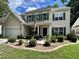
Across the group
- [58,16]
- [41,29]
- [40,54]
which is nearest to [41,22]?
[41,29]

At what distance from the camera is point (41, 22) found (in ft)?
113

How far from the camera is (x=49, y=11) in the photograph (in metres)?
33.5

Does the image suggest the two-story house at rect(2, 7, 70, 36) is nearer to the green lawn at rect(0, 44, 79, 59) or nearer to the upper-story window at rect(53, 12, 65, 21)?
the upper-story window at rect(53, 12, 65, 21)

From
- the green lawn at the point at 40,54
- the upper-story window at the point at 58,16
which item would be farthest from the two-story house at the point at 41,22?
the green lawn at the point at 40,54

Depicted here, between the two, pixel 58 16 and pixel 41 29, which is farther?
pixel 41 29

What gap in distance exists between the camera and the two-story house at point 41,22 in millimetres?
31953

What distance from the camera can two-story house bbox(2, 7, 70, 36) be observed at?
105ft

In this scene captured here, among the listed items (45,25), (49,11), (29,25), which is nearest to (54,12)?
→ (49,11)

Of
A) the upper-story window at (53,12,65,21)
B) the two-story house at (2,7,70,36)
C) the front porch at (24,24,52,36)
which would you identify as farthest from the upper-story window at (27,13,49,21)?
the upper-story window at (53,12,65,21)

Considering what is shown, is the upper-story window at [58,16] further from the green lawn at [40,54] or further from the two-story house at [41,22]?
the green lawn at [40,54]

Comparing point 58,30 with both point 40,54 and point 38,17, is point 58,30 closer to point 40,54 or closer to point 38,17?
point 38,17

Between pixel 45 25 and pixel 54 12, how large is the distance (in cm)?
326

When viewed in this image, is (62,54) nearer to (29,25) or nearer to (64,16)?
(64,16)

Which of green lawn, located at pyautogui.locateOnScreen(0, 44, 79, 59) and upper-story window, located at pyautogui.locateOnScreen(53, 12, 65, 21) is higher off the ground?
upper-story window, located at pyautogui.locateOnScreen(53, 12, 65, 21)
